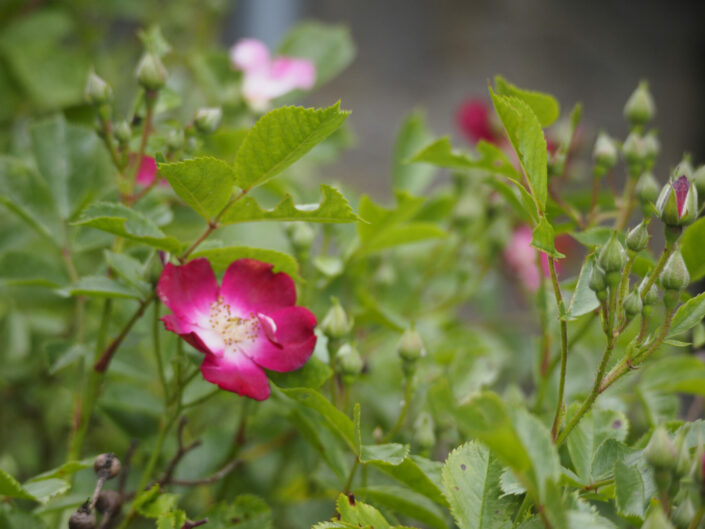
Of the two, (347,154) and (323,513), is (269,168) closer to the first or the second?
(323,513)

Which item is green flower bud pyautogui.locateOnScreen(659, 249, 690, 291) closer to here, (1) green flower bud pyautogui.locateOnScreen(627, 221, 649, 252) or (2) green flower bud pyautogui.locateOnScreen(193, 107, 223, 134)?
(1) green flower bud pyautogui.locateOnScreen(627, 221, 649, 252)

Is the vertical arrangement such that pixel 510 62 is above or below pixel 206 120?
below

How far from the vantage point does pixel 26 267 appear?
0.59 metres

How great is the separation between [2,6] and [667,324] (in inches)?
36.7

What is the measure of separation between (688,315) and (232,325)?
0.29 m

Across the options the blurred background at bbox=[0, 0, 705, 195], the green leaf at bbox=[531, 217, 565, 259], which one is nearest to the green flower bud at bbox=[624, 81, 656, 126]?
the green leaf at bbox=[531, 217, 565, 259]

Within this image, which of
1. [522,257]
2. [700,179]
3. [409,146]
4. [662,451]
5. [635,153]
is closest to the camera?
[662,451]

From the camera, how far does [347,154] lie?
212 cm

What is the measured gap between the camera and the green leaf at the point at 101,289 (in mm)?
466

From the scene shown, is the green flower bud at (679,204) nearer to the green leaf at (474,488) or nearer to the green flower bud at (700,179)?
the green flower bud at (700,179)

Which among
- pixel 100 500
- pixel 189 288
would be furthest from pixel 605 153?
pixel 100 500

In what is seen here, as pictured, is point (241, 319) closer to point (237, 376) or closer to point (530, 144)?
point (237, 376)

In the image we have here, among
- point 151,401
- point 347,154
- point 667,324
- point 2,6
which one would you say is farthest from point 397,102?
point 667,324

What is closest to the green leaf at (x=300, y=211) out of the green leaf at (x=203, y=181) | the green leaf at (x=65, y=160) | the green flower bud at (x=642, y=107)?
the green leaf at (x=203, y=181)
